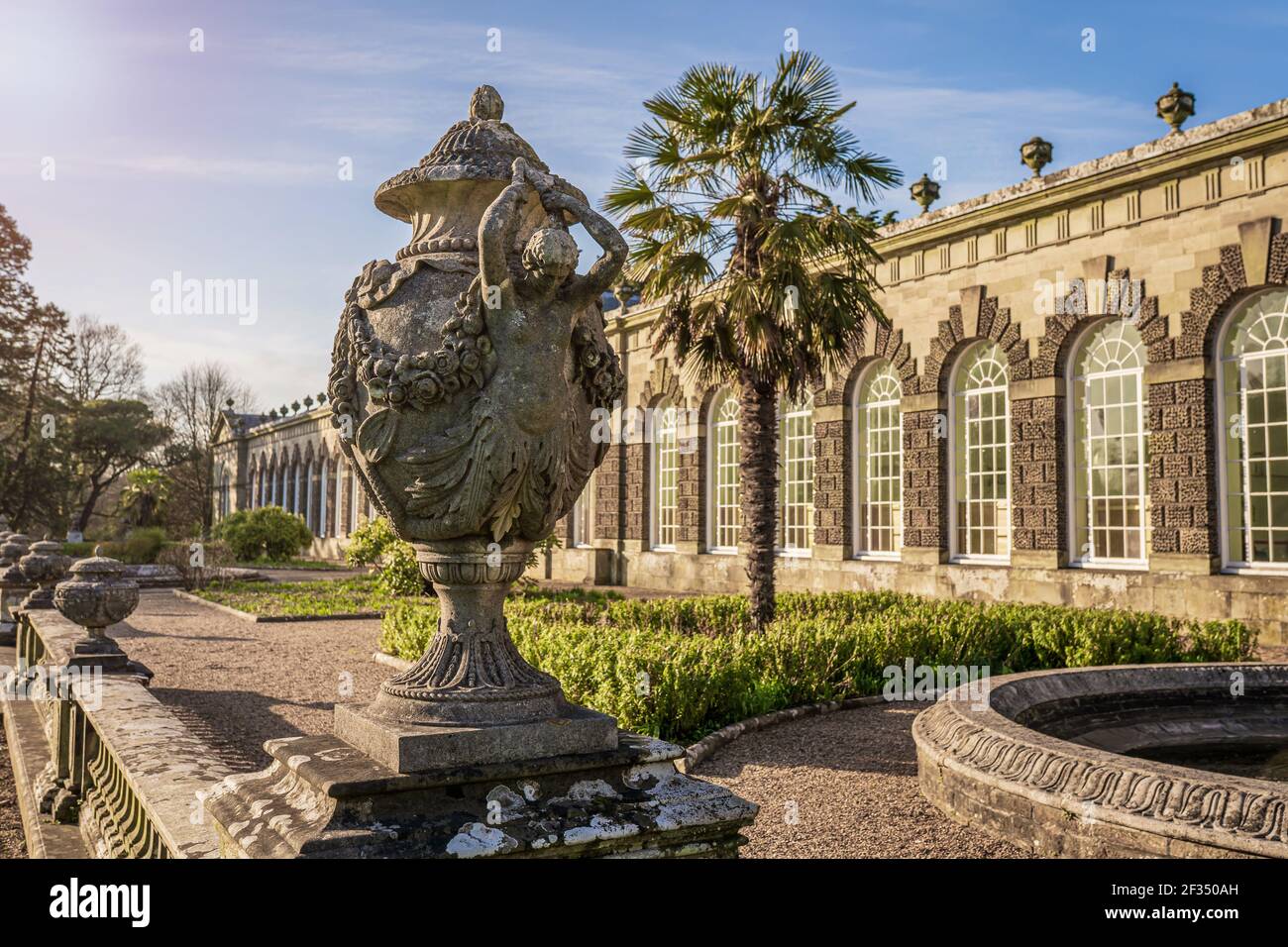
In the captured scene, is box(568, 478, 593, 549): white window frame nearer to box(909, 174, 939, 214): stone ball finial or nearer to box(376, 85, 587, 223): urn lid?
box(909, 174, 939, 214): stone ball finial

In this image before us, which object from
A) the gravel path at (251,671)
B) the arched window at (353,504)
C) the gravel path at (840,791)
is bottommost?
the gravel path at (251,671)

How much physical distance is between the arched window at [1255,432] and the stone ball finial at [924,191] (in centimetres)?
621

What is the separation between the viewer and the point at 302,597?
1975 cm

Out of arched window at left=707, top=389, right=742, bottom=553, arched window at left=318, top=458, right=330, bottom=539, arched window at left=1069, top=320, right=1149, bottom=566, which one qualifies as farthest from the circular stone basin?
arched window at left=318, top=458, right=330, bottom=539

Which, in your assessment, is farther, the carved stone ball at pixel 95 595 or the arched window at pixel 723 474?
the arched window at pixel 723 474

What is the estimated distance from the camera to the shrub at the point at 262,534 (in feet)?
110

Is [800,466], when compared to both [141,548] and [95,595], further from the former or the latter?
[141,548]

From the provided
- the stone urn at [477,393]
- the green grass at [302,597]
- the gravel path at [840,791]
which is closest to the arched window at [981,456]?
the gravel path at [840,791]

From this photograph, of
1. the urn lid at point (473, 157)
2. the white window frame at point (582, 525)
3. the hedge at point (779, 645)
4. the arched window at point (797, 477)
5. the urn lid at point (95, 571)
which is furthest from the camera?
the white window frame at point (582, 525)

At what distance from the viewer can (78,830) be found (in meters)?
5.42

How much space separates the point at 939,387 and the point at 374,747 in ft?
50.2

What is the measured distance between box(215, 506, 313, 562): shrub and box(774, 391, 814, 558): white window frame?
2143 centimetres

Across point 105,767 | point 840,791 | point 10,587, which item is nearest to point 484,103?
point 105,767

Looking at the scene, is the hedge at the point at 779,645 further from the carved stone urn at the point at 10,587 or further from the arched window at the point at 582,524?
the arched window at the point at 582,524
